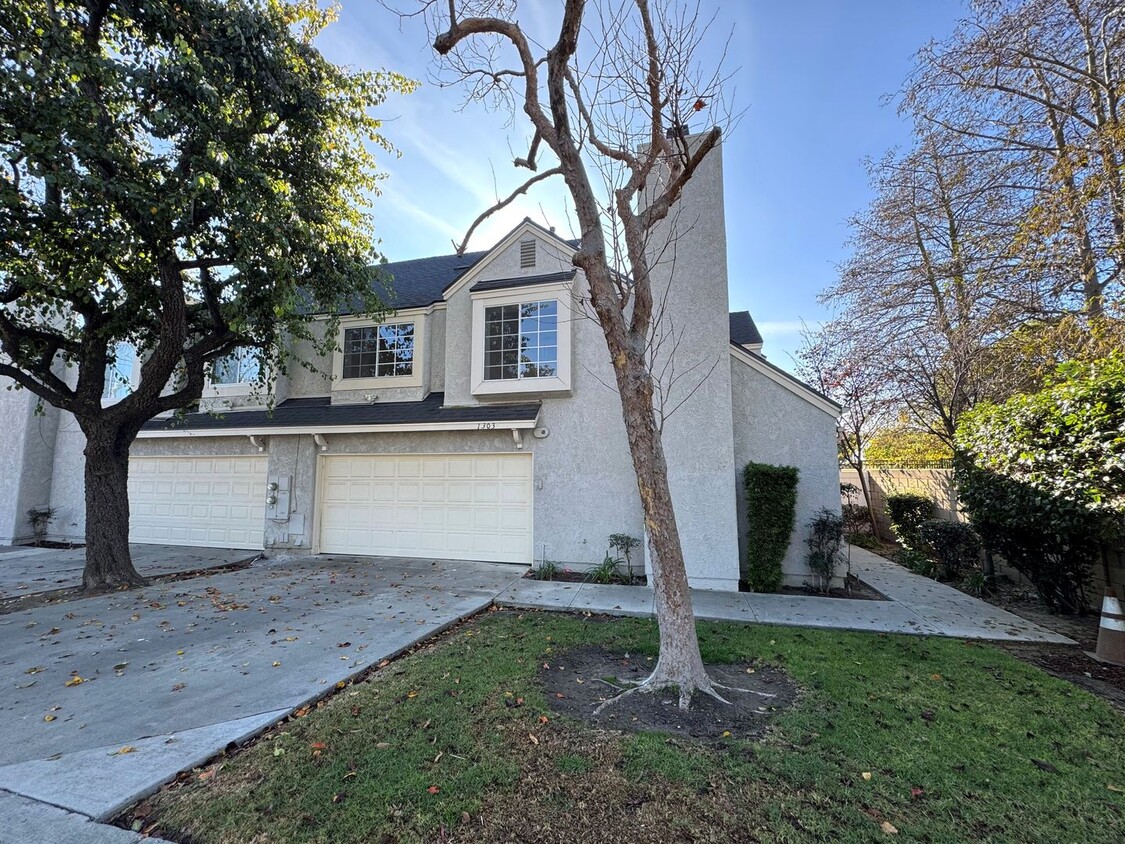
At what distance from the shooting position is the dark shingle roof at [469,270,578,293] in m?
9.70

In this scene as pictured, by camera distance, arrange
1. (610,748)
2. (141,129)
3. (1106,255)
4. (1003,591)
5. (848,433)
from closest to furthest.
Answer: (610,748)
(1106,255)
(141,129)
(1003,591)
(848,433)

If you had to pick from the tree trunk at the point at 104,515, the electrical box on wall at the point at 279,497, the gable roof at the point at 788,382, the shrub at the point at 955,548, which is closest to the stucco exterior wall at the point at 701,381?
the gable roof at the point at 788,382

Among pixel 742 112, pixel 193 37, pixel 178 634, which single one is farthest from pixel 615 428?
pixel 193 37

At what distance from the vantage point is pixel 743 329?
12.8 metres

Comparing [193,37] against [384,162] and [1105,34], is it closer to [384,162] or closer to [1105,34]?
[384,162]

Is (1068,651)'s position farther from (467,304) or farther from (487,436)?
(467,304)

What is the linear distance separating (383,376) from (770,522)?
8604 mm

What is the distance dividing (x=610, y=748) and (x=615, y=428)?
623 centimetres

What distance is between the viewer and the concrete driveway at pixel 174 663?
3098 mm

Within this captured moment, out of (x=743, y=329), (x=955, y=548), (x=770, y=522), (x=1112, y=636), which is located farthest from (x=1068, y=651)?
(x=743, y=329)

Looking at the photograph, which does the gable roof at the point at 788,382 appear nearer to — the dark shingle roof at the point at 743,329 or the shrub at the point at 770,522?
the shrub at the point at 770,522

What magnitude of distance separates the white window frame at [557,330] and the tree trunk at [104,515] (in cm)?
613

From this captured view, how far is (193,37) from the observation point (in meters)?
7.06

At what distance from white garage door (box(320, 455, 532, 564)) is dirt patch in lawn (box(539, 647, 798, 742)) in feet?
16.3
